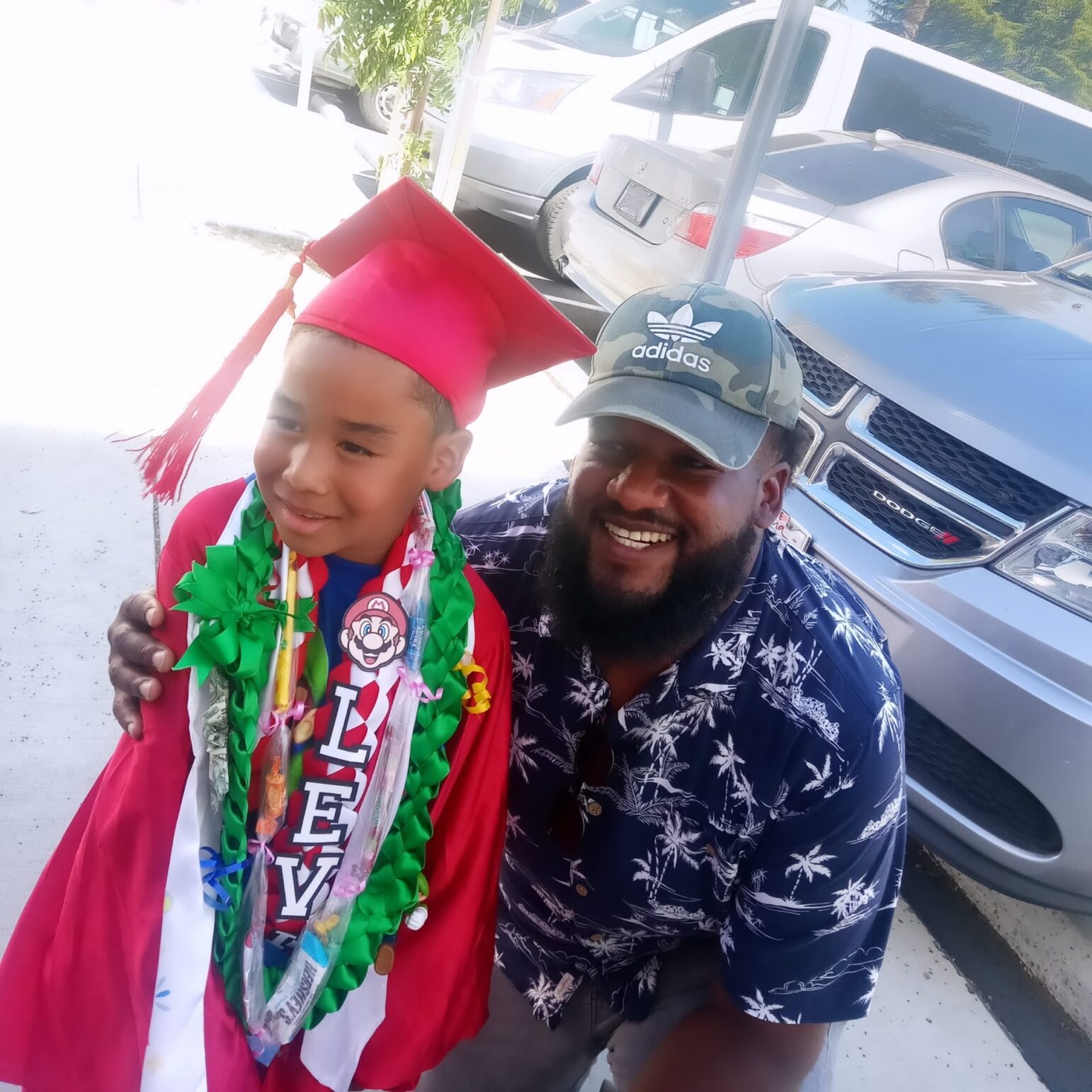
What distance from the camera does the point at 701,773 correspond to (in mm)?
1541

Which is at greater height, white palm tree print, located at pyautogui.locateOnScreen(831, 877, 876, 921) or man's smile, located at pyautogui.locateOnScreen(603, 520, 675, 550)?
man's smile, located at pyautogui.locateOnScreen(603, 520, 675, 550)

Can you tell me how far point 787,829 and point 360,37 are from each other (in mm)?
5527

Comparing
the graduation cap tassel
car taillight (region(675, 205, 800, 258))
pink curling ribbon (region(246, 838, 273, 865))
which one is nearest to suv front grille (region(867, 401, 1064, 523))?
car taillight (region(675, 205, 800, 258))

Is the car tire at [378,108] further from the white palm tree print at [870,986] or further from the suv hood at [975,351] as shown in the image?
the white palm tree print at [870,986]

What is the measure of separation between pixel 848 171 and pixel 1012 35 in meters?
2.20

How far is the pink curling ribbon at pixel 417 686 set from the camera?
1.39m

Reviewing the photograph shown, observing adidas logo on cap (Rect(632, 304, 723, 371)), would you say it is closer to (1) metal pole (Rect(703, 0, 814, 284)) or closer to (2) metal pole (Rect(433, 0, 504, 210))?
(1) metal pole (Rect(703, 0, 814, 284))

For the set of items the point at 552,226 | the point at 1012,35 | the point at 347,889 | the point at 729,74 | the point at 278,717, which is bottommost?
the point at 552,226

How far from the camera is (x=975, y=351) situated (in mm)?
2766

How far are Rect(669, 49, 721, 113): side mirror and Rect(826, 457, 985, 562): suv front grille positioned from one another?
3962 millimetres

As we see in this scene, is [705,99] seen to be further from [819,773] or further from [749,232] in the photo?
[819,773]

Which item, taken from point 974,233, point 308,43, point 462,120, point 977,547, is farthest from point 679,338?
point 308,43

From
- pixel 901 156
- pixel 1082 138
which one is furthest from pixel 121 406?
pixel 1082 138

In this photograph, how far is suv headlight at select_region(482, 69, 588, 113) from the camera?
6156mm
